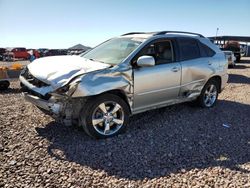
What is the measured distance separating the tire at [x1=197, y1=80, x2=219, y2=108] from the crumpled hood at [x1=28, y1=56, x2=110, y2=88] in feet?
9.43

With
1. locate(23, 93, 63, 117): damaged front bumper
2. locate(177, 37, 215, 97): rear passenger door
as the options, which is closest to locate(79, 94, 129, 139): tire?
locate(23, 93, 63, 117): damaged front bumper

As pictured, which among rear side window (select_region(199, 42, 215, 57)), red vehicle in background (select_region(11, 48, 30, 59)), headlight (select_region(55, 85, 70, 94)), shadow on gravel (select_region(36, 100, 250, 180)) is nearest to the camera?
shadow on gravel (select_region(36, 100, 250, 180))

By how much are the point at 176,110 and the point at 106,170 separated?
324 cm

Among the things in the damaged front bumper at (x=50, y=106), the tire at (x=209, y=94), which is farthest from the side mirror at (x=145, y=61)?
the tire at (x=209, y=94)

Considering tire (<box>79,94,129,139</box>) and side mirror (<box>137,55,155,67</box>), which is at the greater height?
side mirror (<box>137,55,155,67</box>)

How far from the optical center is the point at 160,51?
569 centimetres

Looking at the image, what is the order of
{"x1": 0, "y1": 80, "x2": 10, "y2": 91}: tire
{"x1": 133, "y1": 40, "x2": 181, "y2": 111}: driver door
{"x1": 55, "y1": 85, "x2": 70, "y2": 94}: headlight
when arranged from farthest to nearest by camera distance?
{"x1": 0, "y1": 80, "x2": 10, "y2": 91}: tire < {"x1": 133, "y1": 40, "x2": 181, "y2": 111}: driver door < {"x1": 55, "y1": 85, "x2": 70, "y2": 94}: headlight

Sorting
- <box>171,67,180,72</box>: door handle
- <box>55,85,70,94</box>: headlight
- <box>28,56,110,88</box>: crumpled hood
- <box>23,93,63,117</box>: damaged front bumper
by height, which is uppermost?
<box>28,56,110,88</box>: crumpled hood

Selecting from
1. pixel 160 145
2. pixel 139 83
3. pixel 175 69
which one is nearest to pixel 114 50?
pixel 139 83

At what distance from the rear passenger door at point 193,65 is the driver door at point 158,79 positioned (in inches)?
9.6

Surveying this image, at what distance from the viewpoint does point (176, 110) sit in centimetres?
658

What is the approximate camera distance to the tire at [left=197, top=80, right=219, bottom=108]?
6707 mm

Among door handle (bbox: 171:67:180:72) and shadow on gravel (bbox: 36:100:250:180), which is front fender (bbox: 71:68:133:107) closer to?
shadow on gravel (bbox: 36:100:250:180)

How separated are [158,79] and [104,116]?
53.2 inches
